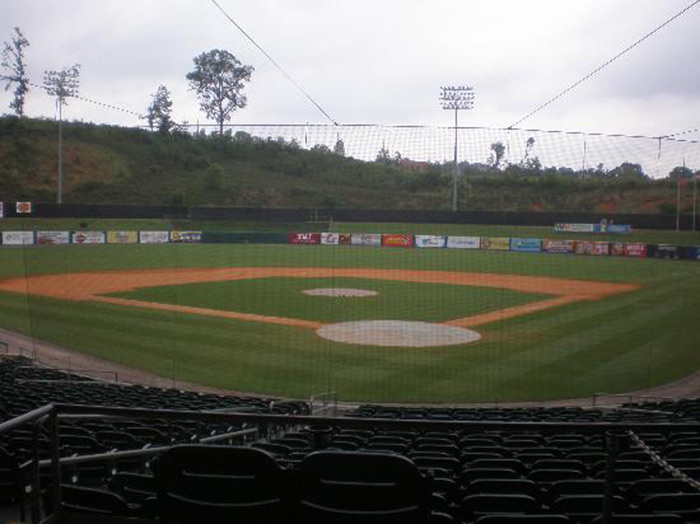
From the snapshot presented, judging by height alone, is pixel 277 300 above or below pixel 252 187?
below

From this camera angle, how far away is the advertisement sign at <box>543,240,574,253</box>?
4825cm

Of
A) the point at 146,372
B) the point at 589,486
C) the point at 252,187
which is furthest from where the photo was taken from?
the point at 252,187

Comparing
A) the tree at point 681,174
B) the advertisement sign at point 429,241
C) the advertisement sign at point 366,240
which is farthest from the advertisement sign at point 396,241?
the tree at point 681,174

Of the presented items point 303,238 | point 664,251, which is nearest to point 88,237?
point 303,238

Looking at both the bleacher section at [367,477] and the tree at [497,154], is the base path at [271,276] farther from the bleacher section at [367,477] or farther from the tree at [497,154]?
the bleacher section at [367,477]

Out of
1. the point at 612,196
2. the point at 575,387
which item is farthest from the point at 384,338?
the point at 612,196

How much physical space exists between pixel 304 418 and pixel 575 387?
14.8 metres

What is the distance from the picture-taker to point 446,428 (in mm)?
2812

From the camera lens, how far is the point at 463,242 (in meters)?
52.4

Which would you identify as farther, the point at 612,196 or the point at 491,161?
the point at 612,196

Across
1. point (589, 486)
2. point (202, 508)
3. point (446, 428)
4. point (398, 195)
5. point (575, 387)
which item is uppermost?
point (398, 195)

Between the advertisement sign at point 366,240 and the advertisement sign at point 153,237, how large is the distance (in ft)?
46.9

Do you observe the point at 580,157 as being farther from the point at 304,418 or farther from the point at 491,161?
the point at 304,418

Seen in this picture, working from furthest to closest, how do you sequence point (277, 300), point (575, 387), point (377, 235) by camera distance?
point (377, 235) → point (277, 300) → point (575, 387)
